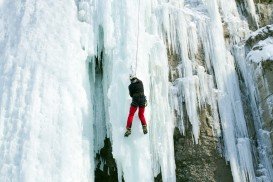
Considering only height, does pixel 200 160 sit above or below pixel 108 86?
below

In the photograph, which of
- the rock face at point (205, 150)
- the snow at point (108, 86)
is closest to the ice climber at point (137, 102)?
the snow at point (108, 86)

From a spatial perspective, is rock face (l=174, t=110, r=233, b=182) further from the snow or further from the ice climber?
the ice climber

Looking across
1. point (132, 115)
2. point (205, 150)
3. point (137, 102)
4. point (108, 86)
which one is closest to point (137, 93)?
point (137, 102)

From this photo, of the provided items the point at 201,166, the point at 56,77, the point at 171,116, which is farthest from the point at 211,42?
the point at 56,77

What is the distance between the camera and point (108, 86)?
1025 centimetres

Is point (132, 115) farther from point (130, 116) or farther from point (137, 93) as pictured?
point (137, 93)

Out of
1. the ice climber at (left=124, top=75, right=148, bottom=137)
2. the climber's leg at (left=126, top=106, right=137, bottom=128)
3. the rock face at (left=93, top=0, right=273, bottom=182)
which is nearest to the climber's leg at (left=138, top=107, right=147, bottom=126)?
the ice climber at (left=124, top=75, right=148, bottom=137)

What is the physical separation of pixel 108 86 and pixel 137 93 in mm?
1054

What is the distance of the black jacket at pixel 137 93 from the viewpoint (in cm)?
937

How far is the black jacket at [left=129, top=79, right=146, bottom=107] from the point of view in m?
9.37

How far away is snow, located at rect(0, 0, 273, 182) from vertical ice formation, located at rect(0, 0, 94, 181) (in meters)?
0.02

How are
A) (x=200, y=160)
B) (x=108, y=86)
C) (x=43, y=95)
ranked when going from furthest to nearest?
1. (x=200, y=160)
2. (x=108, y=86)
3. (x=43, y=95)

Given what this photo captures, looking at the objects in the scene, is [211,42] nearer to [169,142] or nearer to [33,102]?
[169,142]

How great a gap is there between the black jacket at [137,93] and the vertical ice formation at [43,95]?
39.5 inches
